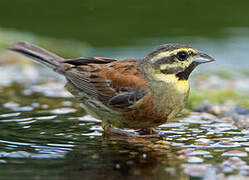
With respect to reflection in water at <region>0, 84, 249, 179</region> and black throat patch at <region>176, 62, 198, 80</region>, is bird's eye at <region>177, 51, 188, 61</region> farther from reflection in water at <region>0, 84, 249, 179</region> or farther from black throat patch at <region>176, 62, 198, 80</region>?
reflection in water at <region>0, 84, 249, 179</region>

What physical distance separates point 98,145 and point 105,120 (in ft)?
2.59

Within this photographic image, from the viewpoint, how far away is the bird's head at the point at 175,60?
617cm

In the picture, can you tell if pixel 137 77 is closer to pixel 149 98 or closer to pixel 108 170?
pixel 149 98

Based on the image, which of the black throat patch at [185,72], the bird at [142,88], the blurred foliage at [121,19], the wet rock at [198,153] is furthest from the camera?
the blurred foliage at [121,19]

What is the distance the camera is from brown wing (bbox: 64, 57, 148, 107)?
629 centimetres

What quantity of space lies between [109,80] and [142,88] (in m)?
0.60

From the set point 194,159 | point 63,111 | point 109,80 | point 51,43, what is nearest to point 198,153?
point 194,159

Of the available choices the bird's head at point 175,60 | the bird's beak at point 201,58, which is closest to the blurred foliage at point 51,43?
the bird's head at point 175,60

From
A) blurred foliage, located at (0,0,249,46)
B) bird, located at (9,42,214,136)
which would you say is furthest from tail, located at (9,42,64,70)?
blurred foliage, located at (0,0,249,46)

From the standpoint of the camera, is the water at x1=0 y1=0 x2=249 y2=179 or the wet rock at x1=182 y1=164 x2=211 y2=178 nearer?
the wet rock at x1=182 y1=164 x2=211 y2=178

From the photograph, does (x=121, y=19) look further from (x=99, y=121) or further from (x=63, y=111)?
(x=99, y=121)

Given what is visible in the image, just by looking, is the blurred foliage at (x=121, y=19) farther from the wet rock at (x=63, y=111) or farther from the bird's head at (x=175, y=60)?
the bird's head at (x=175, y=60)

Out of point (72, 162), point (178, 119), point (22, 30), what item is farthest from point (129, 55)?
point (72, 162)

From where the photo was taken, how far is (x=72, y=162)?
5.08 metres
